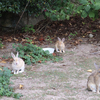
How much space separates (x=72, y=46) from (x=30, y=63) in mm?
3064

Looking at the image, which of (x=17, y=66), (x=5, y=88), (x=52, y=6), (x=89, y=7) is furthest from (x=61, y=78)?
(x=52, y=6)

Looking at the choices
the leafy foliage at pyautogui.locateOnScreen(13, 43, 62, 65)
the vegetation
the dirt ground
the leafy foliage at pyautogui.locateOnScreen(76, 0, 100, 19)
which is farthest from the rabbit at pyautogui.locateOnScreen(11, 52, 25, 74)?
the leafy foliage at pyautogui.locateOnScreen(76, 0, 100, 19)

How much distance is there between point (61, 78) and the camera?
599 cm

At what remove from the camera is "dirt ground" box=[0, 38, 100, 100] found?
184 inches

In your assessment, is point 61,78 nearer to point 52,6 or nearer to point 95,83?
point 95,83

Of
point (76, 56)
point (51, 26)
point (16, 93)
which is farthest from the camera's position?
point (51, 26)

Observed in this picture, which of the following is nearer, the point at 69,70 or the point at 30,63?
the point at 69,70

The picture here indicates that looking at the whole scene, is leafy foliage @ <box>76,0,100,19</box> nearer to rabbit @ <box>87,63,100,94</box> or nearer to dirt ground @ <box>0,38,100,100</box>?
dirt ground @ <box>0,38,100,100</box>

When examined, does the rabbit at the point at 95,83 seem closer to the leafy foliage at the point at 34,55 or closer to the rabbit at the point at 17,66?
the rabbit at the point at 17,66

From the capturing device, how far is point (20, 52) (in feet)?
24.9

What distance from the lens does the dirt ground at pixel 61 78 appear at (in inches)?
184

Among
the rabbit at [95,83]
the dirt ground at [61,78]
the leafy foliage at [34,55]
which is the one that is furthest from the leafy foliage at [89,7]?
the rabbit at [95,83]

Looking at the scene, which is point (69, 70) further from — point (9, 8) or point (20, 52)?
point (9, 8)

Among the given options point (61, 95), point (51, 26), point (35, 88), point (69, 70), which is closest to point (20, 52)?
point (69, 70)
